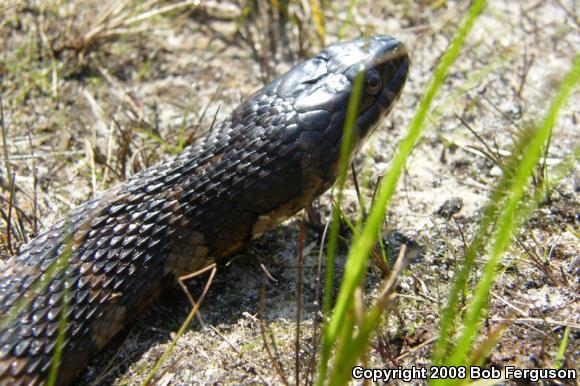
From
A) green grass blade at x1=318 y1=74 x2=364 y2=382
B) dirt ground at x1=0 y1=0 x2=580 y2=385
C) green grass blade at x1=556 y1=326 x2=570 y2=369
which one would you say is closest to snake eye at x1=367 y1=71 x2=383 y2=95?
dirt ground at x1=0 y1=0 x2=580 y2=385

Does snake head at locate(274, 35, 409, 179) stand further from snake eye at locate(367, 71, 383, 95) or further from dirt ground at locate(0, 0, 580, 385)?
dirt ground at locate(0, 0, 580, 385)

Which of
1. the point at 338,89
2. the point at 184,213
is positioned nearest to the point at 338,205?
the point at 184,213

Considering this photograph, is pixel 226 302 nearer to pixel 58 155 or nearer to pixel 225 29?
pixel 58 155

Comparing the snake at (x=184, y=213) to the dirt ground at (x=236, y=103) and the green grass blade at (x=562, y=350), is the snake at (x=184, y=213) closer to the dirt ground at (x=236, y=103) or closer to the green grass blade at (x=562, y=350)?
the dirt ground at (x=236, y=103)

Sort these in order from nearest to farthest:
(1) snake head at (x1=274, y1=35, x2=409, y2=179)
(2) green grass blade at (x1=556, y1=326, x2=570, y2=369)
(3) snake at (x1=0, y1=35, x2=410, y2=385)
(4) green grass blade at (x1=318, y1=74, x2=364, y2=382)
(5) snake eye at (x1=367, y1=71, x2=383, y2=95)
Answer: (4) green grass blade at (x1=318, y1=74, x2=364, y2=382) < (2) green grass blade at (x1=556, y1=326, x2=570, y2=369) < (3) snake at (x1=0, y1=35, x2=410, y2=385) < (1) snake head at (x1=274, y1=35, x2=409, y2=179) < (5) snake eye at (x1=367, y1=71, x2=383, y2=95)

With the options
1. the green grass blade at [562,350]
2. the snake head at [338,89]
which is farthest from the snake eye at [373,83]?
the green grass blade at [562,350]

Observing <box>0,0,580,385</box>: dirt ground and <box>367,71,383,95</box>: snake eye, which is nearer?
<box>0,0,580,385</box>: dirt ground
